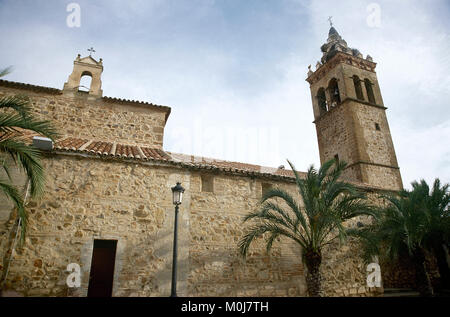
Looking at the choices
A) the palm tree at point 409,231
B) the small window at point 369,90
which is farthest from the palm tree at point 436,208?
the small window at point 369,90

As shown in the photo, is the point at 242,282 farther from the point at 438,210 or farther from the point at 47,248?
the point at 438,210

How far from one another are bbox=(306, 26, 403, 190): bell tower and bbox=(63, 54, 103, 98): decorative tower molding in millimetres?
14257

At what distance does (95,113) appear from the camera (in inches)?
474

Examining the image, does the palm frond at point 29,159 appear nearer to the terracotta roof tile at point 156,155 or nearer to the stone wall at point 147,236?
the stone wall at point 147,236

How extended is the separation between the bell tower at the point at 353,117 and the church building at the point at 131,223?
754 centimetres

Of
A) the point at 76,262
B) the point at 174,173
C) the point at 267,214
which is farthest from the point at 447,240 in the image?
the point at 76,262

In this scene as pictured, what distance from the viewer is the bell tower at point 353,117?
16469 millimetres

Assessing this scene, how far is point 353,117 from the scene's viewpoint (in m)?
17.4

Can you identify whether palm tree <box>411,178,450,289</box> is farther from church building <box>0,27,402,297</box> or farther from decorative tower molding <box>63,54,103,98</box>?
decorative tower molding <box>63,54,103,98</box>

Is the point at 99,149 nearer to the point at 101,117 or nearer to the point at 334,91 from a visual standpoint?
the point at 101,117

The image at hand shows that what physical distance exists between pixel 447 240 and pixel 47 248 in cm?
1404

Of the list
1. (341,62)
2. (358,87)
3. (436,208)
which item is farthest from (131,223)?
(358,87)

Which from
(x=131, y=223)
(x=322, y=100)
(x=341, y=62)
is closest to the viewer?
(x=131, y=223)

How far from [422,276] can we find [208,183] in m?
8.39
